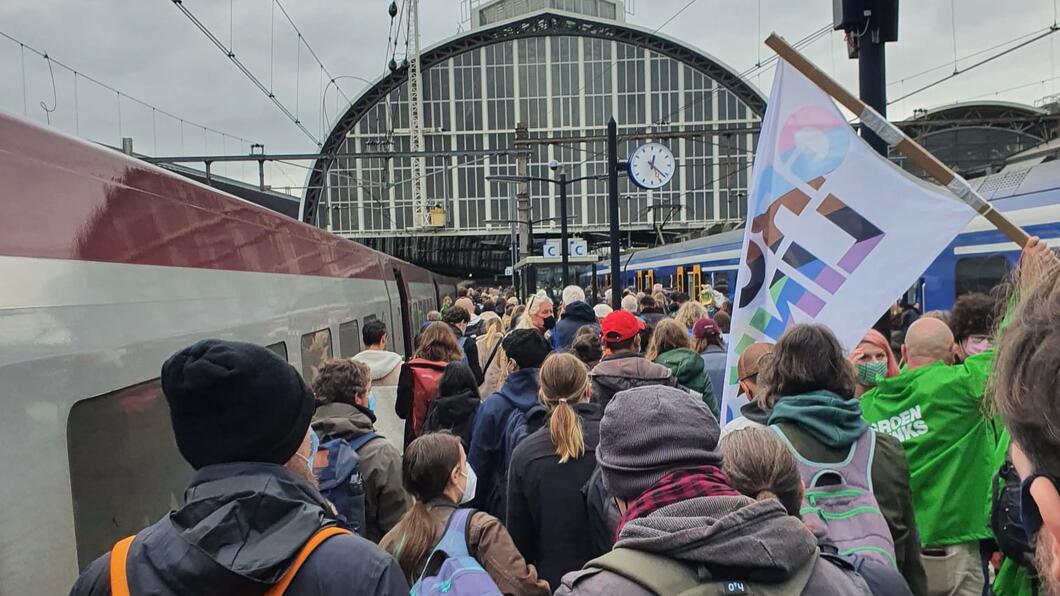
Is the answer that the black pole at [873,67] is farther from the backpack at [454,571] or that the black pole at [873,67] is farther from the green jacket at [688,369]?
the backpack at [454,571]

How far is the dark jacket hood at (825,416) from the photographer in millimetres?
2672

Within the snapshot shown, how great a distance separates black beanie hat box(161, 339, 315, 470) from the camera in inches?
69.1

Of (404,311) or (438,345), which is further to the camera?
(404,311)

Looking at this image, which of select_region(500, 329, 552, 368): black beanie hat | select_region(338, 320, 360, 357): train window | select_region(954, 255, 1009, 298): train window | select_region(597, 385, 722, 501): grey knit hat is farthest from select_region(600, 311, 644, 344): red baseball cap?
select_region(954, 255, 1009, 298): train window

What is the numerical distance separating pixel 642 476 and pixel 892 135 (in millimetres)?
2413

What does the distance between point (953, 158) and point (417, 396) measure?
39.5 metres

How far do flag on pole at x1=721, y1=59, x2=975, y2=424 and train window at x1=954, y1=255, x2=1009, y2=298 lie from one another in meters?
6.53

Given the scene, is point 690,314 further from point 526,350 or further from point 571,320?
point 526,350

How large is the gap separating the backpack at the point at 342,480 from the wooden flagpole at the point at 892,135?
102 inches

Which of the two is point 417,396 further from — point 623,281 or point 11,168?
point 623,281

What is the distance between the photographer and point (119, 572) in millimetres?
1654

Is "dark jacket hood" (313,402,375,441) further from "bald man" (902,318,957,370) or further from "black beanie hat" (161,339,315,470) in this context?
"bald man" (902,318,957,370)

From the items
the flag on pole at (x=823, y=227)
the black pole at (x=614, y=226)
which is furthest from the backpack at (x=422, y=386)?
the black pole at (x=614, y=226)

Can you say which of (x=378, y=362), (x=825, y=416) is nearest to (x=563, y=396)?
(x=825, y=416)
